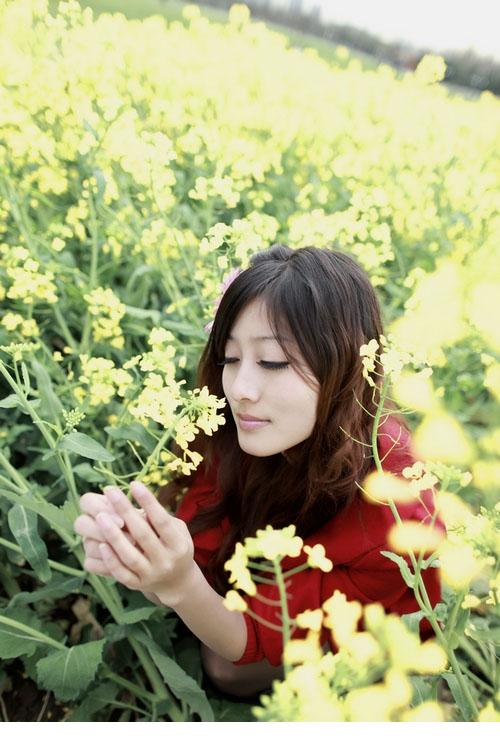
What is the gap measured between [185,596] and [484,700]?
68cm

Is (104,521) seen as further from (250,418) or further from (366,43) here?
(366,43)

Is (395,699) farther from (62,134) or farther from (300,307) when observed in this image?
(62,134)

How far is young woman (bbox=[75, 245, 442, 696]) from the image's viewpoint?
0.93 metres

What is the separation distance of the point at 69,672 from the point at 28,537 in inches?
8.9

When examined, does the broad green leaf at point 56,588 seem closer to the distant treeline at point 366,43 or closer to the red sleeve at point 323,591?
the red sleeve at point 323,591

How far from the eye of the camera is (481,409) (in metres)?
1.97

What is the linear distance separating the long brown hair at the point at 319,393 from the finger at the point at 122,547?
1.03 feet

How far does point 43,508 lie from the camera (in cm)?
100

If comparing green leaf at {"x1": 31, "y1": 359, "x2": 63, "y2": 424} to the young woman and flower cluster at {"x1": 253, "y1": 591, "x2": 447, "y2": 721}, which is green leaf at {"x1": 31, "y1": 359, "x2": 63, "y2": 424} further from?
flower cluster at {"x1": 253, "y1": 591, "x2": 447, "y2": 721}

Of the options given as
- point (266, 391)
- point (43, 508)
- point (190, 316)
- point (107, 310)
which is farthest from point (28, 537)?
point (190, 316)

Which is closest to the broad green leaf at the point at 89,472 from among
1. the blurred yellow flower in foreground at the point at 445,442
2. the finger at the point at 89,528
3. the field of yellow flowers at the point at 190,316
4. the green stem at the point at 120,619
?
the field of yellow flowers at the point at 190,316

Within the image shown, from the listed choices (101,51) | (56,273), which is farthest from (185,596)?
(101,51)

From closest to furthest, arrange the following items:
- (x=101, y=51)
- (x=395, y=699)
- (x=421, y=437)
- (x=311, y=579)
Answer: (x=395, y=699) → (x=421, y=437) → (x=311, y=579) → (x=101, y=51)

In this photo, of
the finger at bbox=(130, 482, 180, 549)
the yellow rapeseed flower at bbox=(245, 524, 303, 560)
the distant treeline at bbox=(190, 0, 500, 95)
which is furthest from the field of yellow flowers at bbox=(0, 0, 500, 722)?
the distant treeline at bbox=(190, 0, 500, 95)
